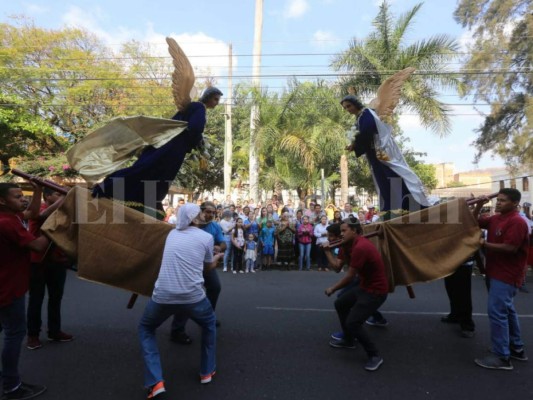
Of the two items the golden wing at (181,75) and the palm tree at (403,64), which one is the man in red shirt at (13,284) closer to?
the golden wing at (181,75)

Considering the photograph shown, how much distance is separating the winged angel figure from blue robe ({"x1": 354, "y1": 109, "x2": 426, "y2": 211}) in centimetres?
184

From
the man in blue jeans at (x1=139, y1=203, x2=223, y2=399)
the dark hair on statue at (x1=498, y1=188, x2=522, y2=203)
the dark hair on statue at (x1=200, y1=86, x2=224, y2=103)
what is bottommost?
the man in blue jeans at (x1=139, y1=203, x2=223, y2=399)

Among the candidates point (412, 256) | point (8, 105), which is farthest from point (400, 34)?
point (8, 105)

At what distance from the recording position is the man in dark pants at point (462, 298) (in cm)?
512

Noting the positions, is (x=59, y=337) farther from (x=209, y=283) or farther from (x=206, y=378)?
(x=206, y=378)

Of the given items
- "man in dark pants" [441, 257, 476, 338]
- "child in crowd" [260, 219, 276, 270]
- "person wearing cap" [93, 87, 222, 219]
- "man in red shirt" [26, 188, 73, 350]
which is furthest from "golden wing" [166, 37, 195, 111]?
"child in crowd" [260, 219, 276, 270]

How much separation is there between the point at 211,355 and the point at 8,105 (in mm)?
17016

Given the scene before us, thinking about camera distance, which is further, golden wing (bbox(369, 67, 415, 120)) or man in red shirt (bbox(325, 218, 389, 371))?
golden wing (bbox(369, 67, 415, 120))

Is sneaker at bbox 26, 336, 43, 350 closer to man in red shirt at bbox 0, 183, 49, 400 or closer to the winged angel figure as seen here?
man in red shirt at bbox 0, 183, 49, 400

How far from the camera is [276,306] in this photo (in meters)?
6.44

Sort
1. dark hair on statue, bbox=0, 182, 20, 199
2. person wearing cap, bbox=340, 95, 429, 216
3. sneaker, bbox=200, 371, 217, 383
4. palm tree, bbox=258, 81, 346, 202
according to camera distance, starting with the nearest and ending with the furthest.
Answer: dark hair on statue, bbox=0, 182, 20, 199 → sneaker, bbox=200, 371, 217, 383 → person wearing cap, bbox=340, 95, 429, 216 → palm tree, bbox=258, 81, 346, 202

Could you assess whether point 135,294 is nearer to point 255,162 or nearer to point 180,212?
point 180,212

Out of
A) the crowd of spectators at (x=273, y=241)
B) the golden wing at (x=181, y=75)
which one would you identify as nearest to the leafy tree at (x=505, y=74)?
the crowd of spectators at (x=273, y=241)

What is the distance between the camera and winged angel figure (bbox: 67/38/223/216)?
427cm
